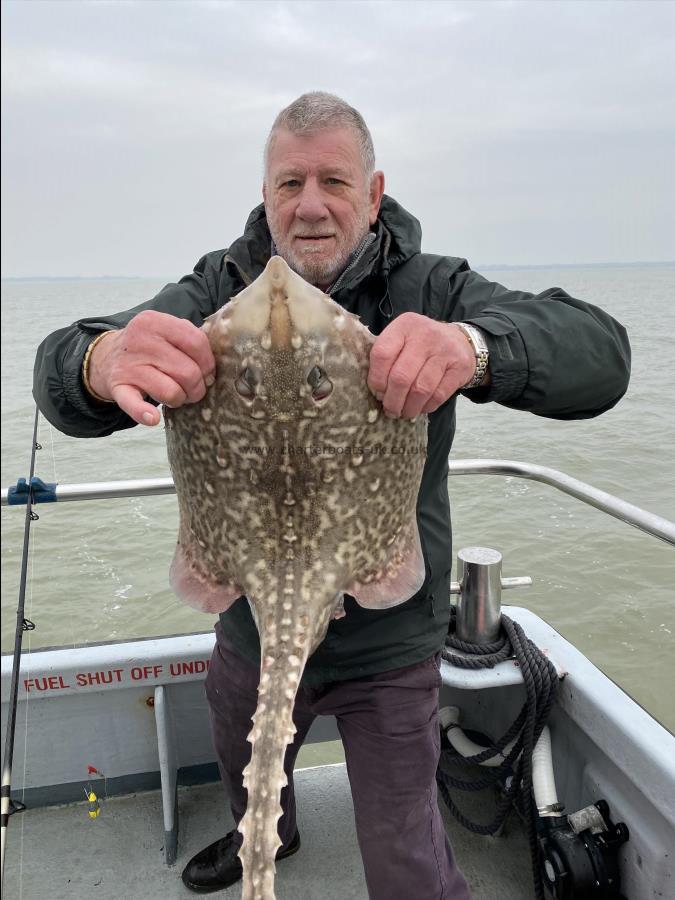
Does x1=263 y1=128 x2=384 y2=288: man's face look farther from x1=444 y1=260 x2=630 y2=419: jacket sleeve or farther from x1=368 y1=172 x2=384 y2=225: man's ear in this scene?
x1=444 y1=260 x2=630 y2=419: jacket sleeve

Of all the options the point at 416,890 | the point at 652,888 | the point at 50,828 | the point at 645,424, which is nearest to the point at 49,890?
Result: the point at 50,828

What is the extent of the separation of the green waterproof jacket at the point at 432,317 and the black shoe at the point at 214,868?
50.4 inches

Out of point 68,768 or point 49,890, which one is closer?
point 49,890

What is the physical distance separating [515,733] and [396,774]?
1077 mm

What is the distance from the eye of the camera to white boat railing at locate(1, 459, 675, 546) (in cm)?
289

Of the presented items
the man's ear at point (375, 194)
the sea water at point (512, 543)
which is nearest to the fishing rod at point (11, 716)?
the man's ear at point (375, 194)

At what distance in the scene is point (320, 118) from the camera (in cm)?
225

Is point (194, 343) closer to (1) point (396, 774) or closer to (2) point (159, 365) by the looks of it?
(2) point (159, 365)

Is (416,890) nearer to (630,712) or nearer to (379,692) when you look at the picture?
(379,692)

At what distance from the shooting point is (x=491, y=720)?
3.56 m

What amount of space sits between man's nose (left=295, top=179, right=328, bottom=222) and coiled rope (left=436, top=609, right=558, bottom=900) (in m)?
2.10

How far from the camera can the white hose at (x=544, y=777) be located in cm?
293

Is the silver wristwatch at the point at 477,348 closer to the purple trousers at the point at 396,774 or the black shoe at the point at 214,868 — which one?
the purple trousers at the point at 396,774

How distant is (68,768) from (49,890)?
530mm
